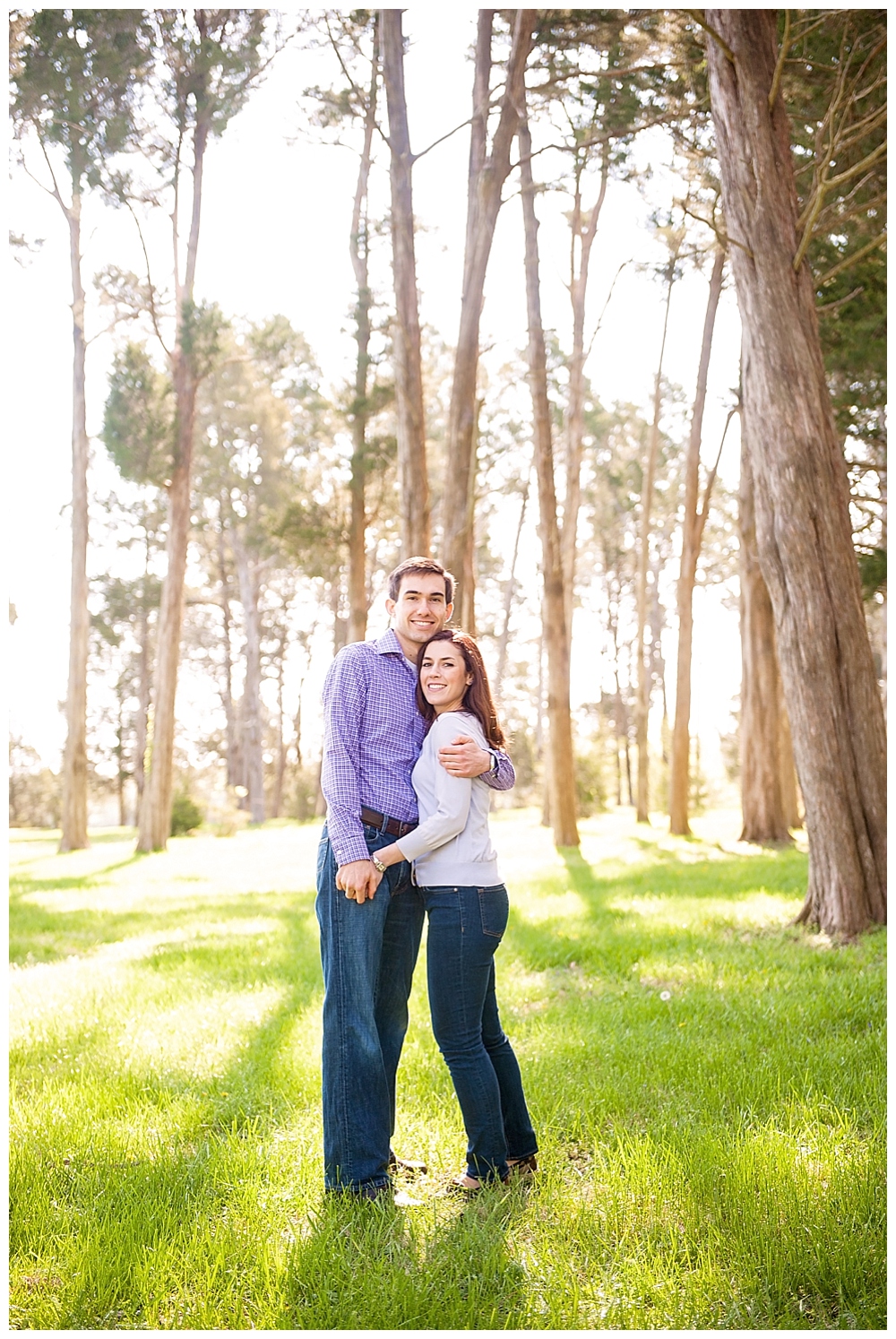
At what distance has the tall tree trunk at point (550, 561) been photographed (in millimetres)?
14164

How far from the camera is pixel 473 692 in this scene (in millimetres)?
Result: 3531

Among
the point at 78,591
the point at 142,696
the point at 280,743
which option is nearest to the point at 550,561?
the point at 78,591

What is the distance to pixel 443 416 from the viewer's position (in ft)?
85.1

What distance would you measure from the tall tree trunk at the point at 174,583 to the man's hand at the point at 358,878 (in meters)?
13.3

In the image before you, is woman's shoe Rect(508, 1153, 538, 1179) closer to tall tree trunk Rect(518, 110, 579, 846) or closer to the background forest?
the background forest

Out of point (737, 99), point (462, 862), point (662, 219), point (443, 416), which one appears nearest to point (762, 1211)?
point (462, 862)

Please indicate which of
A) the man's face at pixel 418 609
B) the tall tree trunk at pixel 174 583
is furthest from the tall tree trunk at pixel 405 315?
the man's face at pixel 418 609

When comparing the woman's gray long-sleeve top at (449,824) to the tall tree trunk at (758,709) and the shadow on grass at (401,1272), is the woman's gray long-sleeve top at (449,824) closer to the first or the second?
the shadow on grass at (401,1272)

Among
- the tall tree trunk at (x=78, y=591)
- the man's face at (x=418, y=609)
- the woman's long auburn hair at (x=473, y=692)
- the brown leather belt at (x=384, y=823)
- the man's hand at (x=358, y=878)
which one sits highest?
the tall tree trunk at (x=78, y=591)

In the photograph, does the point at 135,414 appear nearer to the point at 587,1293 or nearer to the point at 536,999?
the point at 536,999

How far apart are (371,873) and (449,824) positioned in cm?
30

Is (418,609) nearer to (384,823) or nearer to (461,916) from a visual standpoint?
(384,823)

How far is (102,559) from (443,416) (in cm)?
1162

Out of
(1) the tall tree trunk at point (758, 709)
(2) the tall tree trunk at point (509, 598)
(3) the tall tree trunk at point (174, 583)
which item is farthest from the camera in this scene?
(2) the tall tree trunk at point (509, 598)
